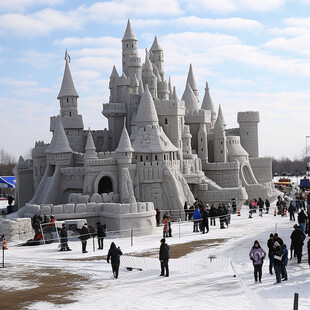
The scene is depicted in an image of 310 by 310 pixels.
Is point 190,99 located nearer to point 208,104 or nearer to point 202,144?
point 208,104

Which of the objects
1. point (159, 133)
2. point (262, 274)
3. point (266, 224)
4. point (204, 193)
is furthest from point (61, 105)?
point (262, 274)

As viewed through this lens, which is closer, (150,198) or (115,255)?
(115,255)

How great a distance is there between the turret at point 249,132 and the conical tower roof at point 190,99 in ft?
16.5

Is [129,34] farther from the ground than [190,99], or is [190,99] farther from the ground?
[129,34]

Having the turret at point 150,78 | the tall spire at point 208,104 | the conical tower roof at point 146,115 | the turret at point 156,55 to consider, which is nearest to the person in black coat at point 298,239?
the conical tower roof at point 146,115

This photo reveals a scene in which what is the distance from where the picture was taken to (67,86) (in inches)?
1582

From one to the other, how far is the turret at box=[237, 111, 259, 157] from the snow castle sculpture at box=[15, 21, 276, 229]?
10 centimetres

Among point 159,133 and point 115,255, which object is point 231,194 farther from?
point 115,255

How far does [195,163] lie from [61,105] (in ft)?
39.2

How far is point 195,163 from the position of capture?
4078 cm

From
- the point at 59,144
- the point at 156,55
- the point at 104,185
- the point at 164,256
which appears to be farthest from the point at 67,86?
the point at 164,256

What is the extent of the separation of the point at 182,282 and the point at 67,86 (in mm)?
29921

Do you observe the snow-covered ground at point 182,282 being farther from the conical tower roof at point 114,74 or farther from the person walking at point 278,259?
the conical tower roof at point 114,74

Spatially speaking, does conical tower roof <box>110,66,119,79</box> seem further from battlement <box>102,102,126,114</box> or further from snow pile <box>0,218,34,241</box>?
snow pile <box>0,218,34,241</box>
